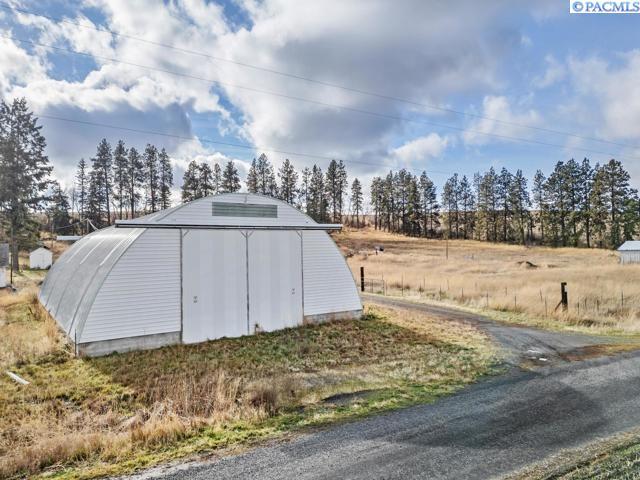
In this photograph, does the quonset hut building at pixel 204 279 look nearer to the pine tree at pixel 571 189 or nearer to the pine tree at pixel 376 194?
the pine tree at pixel 571 189

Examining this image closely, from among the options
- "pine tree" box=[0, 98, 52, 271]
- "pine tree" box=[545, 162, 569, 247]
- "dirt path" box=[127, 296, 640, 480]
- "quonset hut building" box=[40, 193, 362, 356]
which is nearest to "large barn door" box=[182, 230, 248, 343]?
"quonset hut building" box=[40, 193, 362, 356]

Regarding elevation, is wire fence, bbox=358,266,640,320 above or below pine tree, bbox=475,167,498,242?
below

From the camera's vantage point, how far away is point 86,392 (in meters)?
8.67

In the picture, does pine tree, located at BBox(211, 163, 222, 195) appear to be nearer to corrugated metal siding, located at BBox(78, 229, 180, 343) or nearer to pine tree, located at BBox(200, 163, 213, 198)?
pine tree, located at BBox(200, 163, 213, 198)

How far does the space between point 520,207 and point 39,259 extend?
73.9m

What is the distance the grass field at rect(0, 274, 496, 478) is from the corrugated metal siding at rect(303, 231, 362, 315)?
4.88 feet

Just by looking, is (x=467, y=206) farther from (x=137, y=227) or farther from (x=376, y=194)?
(x=137, y=227)

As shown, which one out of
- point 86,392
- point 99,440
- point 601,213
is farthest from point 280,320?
point 601,213

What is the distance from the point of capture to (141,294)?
1242 cm

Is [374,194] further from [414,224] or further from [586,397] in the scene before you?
[586,397]

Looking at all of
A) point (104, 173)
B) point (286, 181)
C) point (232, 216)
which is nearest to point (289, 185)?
point (286, 181)

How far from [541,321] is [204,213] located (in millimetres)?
14739

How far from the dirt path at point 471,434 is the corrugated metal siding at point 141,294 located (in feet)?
26.0

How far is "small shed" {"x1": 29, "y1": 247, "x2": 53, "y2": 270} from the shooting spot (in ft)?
128
